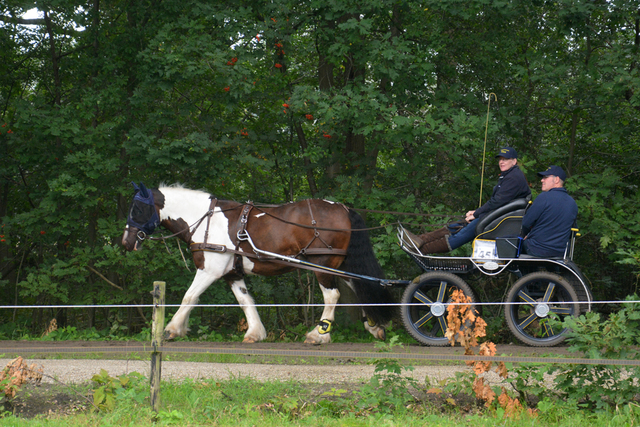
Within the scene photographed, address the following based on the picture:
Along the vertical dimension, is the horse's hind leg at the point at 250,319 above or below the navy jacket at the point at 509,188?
below

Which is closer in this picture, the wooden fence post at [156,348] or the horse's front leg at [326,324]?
the wooden fence post at [156,348]

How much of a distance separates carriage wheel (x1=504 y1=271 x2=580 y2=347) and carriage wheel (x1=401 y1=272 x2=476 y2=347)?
1.52ft

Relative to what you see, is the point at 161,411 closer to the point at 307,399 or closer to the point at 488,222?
the point at 307,399

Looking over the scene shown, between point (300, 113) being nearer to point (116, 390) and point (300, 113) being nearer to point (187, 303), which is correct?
point (187, 303)

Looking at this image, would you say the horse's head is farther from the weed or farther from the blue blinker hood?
the weed

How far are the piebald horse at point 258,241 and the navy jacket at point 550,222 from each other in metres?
1.79

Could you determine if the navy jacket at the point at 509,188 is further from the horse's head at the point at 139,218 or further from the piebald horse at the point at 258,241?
the horse's head at the point at 139,218

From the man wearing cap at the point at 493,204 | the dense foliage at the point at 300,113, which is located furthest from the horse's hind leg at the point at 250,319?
the man wearing cap at the point at 493,204

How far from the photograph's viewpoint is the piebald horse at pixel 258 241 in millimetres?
7277

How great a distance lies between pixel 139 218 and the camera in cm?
727

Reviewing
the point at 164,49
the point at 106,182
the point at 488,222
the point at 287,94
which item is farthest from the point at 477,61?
the point at 106,182

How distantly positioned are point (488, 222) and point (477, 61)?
373 centimetres

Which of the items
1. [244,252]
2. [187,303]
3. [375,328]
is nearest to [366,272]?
[375,328]

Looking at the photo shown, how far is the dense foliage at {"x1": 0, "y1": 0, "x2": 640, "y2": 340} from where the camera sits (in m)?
8.16
